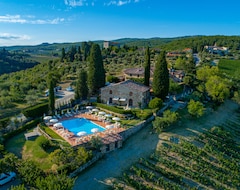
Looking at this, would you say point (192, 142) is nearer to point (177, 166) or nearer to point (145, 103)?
point (177, 166)

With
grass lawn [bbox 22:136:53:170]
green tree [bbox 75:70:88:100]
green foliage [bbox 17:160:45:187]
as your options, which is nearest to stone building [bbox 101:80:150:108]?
green tree [bbox 75:70:88:100]

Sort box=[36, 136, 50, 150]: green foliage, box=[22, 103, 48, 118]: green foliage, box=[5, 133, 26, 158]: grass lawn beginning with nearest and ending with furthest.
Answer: box=[36, 136, 50, 150]: green foliage < box=[5, 133, 26, 158]: grass lawn < box=[22, 103, 48, 118]: green foliage

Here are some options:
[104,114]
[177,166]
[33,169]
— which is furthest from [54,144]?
[177,166]

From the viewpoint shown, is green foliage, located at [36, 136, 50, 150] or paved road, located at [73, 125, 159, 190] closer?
paved road, located at [73, 125, 159, 190]

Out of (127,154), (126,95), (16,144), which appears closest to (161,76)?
(126,95)

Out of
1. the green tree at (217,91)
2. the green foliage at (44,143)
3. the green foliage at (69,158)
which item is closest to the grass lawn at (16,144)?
the green foliage at (44,143)

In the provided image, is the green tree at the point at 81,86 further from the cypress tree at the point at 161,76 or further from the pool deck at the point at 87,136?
the cypress tree at the point at 161,76

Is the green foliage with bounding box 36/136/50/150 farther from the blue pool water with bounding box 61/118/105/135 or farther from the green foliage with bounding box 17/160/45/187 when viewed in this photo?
the green foliage with bounding box 17/160/45/187
